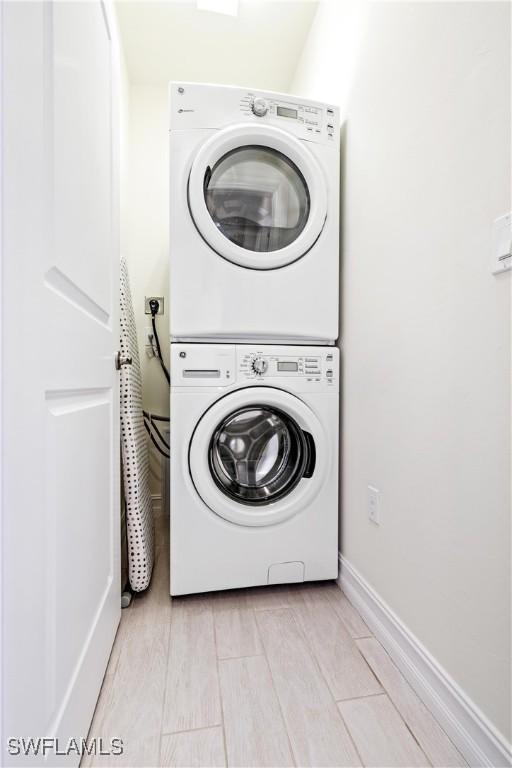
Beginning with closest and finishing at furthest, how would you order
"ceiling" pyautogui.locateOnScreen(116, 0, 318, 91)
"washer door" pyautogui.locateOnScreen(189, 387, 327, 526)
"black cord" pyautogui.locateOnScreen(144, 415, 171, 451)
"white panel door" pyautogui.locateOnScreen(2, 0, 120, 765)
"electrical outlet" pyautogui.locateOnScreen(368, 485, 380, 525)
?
"white panel door" pyautogui.locateOnScreen(2, 0, 120, 765)
"electrical outlet" pyautogui.locateOnScreen(368, 485, 380, 525)
"washer door" pyautogui.locateOnScreen(189, 387, 327, 526)
"ceiling" pyautogui.locateOnScreen(116, 0, 318, 91)
"black cord" pyautogui.locateOnScreen(144, 415, 171, 451)

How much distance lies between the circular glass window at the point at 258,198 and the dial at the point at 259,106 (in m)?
0.11

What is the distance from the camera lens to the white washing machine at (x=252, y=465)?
129 cm

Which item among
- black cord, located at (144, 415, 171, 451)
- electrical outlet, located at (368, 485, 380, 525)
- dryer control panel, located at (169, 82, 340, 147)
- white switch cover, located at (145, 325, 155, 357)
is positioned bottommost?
electrical outlet, located at (368, 485, 380, 525)

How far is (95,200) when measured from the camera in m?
0.92

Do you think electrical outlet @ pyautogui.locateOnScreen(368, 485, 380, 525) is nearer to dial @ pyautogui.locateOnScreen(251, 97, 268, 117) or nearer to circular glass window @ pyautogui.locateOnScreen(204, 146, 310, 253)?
circular glass window @ pyautogui.locateOnScreen(204, 146, 310, 253)

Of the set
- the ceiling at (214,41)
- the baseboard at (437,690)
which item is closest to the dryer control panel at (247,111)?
the ceiling at (214,41)

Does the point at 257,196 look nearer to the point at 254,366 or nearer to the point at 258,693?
the point at 254,366

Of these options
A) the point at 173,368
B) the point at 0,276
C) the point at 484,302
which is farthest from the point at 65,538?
the point at 484,302

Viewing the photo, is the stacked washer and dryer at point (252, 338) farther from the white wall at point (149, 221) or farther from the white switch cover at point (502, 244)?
the white wall at point (149, 221)

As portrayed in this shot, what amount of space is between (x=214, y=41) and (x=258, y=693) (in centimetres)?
264

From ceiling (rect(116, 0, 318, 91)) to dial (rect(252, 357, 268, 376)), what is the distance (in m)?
1.64

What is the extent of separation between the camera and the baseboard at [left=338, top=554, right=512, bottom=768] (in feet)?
2.38

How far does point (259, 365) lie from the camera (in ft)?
4.38

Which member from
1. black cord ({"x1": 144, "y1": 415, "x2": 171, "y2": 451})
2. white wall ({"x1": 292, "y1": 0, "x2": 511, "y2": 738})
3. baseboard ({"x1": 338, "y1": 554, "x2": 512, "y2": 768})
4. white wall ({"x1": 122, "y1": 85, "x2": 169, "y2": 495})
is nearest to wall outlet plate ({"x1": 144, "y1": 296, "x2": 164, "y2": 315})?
white wall ({"x1": 122, "y1": 85, "x2": 169, "y2": 495})
